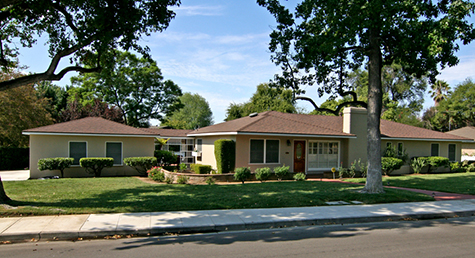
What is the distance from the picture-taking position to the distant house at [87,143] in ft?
60.0

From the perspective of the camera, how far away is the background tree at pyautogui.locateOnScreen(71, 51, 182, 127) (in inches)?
1438

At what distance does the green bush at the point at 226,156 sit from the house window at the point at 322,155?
562 centimetres

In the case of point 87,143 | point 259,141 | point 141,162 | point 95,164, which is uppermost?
point 259,141

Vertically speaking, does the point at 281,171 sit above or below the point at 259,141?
below

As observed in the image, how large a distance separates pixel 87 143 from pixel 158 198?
10.8 meters

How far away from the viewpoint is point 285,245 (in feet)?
21.5

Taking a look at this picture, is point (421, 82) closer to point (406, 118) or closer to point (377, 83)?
point (406, 118)

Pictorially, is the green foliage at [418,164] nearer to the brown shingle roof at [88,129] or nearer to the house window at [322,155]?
the house window at [322,155]

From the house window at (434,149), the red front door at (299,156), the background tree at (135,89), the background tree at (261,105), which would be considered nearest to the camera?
the red front door at (299,156)

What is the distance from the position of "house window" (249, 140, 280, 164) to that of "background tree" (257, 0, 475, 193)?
16.7 ft

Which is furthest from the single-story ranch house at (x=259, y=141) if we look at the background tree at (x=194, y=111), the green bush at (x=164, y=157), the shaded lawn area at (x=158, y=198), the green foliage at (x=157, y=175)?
the background tree at (x=194, y=111)

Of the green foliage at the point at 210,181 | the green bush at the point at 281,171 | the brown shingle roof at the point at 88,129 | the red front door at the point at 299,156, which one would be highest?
the brown shingle roof at the point at 88,129

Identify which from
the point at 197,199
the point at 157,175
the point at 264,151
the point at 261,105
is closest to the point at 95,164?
the point at 157,175

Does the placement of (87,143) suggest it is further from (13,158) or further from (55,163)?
(13,158)
